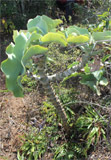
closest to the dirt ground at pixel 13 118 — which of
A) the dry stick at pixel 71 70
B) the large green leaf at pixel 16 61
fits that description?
the dry stick at pixel 71 70

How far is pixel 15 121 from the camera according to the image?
206 centimetres

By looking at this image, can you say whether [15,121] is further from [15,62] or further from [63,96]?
[15,62]

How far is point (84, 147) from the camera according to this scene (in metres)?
1.72

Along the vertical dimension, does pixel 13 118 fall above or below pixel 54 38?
below

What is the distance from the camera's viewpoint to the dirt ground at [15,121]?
1.69 metres

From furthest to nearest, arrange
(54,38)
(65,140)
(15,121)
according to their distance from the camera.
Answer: (15,121) → (65,140) → (54,38)

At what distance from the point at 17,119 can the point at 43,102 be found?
0.36 m

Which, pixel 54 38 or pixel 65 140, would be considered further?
pixel 65 140

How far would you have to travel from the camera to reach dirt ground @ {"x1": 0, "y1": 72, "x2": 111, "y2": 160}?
1691 mm

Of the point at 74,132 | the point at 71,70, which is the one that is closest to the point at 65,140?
the point at 74,132

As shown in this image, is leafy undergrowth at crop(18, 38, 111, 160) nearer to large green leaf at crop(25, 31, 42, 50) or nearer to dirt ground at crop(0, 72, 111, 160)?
dirt ground at crop(0, 72, 111, 160)

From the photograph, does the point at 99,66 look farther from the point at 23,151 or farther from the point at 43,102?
the point at 23,151

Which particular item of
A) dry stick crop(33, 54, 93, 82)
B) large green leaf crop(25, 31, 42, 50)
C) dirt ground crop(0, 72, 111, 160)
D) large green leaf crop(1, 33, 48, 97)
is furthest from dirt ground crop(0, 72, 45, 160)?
large green leaf crop(25, 31, 42, 50)

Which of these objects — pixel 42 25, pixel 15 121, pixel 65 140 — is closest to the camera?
pixel 42 25
